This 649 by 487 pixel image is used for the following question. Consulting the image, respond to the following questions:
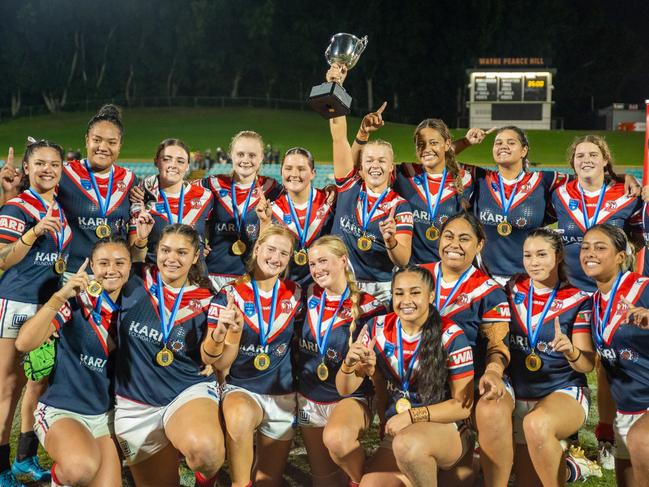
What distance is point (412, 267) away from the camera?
3.48 m

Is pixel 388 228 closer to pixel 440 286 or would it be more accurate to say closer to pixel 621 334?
pixel 440 286

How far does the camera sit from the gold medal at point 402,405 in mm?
3375

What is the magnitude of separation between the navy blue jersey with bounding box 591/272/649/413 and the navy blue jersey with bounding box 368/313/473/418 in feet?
2.28

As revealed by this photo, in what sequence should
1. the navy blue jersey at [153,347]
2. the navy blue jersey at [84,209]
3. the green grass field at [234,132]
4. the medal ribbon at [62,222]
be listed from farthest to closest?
1. the green grass field at [234,132]
2. the navy blue jersey at [84,209]
3. the medal ribbon at [62,222]
4. the navy blue jersey at [153,347]

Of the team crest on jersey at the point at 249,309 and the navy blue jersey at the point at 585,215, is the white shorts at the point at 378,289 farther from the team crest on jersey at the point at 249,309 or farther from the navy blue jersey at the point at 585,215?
the navy blue jersey at the point at 585,215

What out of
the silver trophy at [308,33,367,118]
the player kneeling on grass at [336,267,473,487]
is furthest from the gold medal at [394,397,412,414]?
the silver trophy at [308,33,367,118]

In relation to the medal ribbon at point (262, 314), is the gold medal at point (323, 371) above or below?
below

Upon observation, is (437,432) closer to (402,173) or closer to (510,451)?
(510,451)

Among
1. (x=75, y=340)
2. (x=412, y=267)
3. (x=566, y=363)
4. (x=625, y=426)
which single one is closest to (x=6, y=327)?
(x=75, y=340)

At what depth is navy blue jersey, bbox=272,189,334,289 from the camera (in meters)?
4.62

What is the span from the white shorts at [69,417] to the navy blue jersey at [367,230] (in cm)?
178

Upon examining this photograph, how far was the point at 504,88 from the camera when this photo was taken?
34.2 m

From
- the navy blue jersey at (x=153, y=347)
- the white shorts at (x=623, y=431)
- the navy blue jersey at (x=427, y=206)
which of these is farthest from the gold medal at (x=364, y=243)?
the white shorts at (x=623, y=431)

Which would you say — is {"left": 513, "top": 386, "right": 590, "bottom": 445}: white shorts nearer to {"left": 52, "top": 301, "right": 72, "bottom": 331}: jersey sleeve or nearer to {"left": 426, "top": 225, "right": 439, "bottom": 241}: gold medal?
{"left": 426, "top": 225, "right": 439, "bottom": 241}: gold medal
